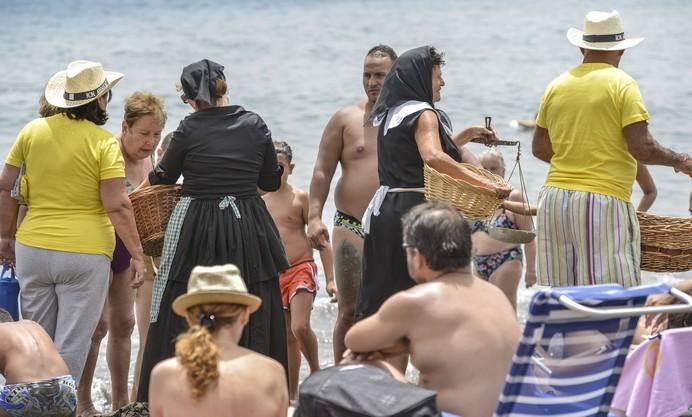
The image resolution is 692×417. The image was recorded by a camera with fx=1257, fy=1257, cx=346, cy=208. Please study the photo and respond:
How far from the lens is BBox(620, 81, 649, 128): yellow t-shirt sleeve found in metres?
5.71

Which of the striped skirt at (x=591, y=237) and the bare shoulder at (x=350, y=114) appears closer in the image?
the striped skirt at (x=591, y=237)

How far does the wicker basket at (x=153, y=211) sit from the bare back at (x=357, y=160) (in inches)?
42.7

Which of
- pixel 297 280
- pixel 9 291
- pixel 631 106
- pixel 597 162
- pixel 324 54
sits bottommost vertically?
pixel 324 54

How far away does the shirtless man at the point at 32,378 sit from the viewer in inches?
210

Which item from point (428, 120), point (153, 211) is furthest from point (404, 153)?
point (153, 211)

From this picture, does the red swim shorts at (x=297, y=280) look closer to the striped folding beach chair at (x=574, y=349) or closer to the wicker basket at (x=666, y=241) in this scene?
the wicker basket at (x=666, y=241)

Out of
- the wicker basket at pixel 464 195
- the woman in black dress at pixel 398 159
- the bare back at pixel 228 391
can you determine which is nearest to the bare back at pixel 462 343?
the bare back at pixel 228 391

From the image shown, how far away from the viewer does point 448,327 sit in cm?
426

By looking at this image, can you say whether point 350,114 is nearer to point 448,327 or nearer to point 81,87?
point 81,87

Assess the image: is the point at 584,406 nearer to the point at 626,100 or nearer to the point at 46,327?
the point at 626,100

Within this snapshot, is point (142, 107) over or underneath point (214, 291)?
over

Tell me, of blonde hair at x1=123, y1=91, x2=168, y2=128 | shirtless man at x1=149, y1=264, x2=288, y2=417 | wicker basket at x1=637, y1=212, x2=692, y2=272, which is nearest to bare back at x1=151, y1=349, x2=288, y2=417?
shirtless man at x1=149, y1=264, x2=288, y2=417

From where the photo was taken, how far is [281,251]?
19.4ft

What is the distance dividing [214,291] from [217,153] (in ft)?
4.93
